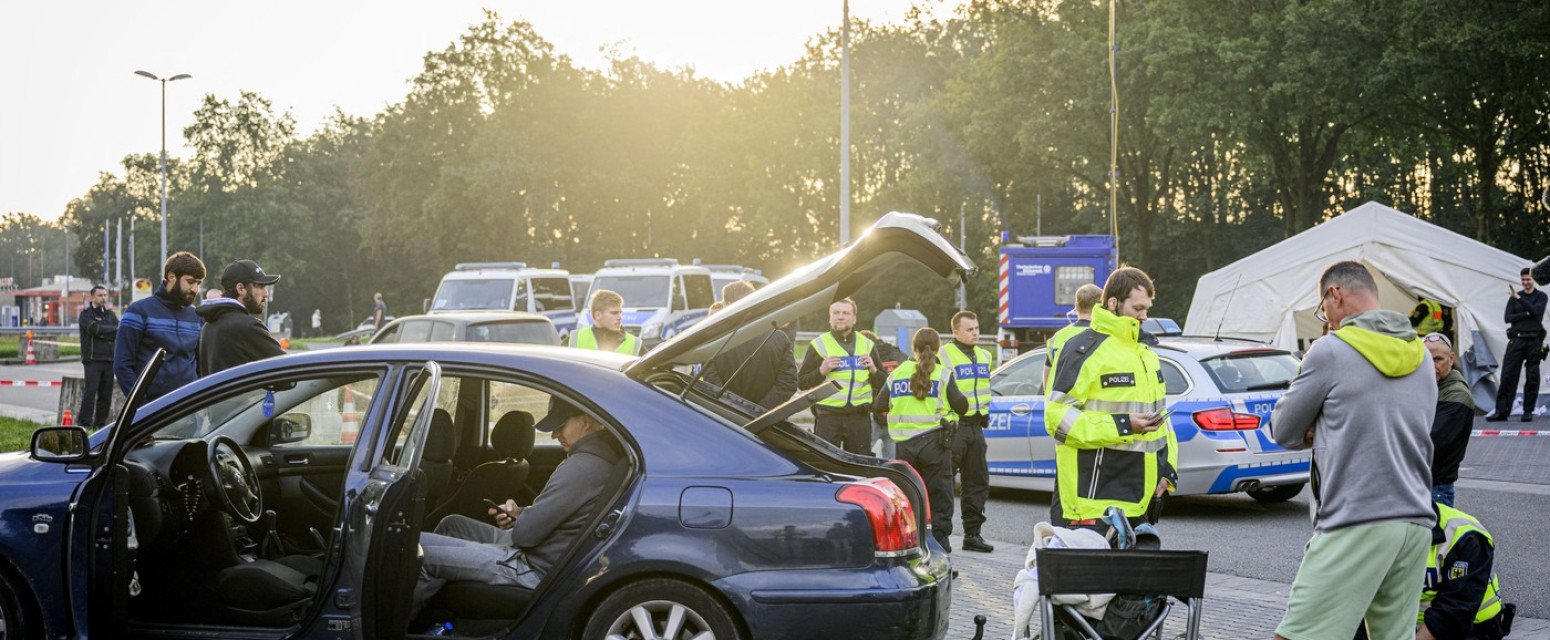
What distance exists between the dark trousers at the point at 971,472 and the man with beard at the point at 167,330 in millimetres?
4847

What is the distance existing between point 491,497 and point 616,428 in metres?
1.47

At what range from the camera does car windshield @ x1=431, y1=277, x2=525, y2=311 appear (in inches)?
982

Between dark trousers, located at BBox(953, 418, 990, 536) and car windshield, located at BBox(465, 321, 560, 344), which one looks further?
car windshield, located at BBox(465, 321, 560, 344)

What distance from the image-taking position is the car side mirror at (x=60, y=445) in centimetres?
465

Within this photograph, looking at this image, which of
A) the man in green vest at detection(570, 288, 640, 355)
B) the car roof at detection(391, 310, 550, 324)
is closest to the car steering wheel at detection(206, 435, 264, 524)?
the man in green vest at detection(570, 288, 640, 355)

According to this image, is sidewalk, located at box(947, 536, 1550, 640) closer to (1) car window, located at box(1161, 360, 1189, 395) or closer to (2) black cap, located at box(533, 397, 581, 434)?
(1) car window, located at box(1161, 360, 1189, 395)

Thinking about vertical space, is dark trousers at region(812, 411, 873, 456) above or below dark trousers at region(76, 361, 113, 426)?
above

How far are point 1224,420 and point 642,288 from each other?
17036mm

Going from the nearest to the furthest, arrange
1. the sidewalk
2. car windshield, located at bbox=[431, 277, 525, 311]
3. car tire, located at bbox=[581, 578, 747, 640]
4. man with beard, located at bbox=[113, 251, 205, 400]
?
car tire, located at bbox=[581, 578, 747, 640] → the sidewalk → man with beard, located at bbox=[113, 251, 205, 400] → car windshield, located at bbox=[431, 277, 525, 311]

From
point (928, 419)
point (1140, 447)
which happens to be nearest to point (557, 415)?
point (1140, 447)

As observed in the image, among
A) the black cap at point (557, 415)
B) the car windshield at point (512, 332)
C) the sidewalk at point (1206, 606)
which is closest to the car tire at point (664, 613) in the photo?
the black cap at point (557, 415)

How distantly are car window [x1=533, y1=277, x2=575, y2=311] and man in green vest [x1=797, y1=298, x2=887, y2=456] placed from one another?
1671cm

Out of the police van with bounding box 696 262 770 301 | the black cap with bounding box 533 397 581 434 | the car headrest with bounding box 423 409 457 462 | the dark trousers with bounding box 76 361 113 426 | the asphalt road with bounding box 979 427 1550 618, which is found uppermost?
the police van with bounding box 696 262 770 301

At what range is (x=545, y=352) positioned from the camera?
4.87m
